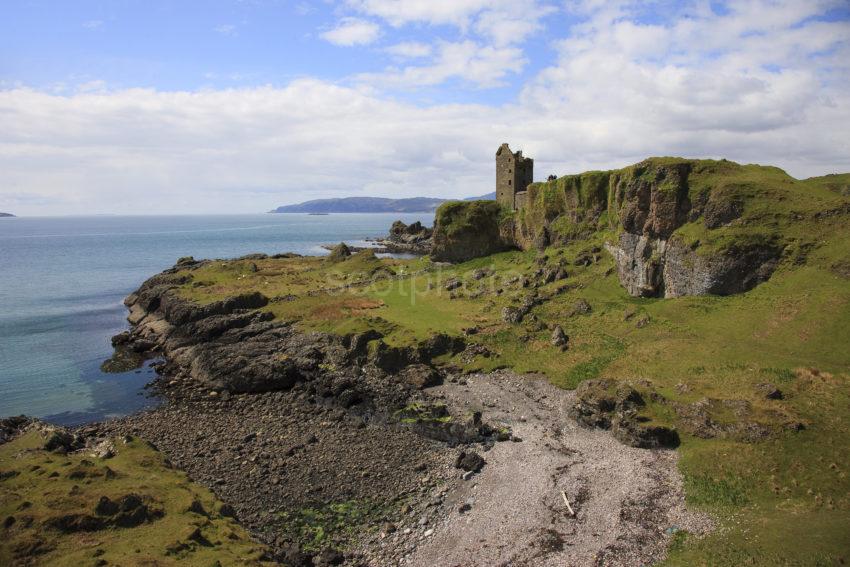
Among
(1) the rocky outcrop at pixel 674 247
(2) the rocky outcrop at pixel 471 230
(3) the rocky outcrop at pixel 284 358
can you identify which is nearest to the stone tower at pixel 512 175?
(2) the rocky outcrop at pixel 471 230

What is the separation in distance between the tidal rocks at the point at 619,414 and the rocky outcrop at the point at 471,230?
5276 centimetres

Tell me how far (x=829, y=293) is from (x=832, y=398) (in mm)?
12902

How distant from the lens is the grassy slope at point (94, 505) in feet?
68.2

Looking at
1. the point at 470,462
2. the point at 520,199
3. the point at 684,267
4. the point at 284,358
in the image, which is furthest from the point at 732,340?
the point at 520,199

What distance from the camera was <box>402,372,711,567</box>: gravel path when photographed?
23.6 meters

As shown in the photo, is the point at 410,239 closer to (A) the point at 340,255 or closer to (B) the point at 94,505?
(A) the point at 340,255

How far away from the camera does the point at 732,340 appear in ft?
132

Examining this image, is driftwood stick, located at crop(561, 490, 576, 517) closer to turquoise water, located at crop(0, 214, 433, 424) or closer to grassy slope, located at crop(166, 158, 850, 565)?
grassy slope, located at crop(166, 158, 850, 565)

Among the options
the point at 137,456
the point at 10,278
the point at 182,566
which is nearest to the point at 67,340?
the point at 137,456

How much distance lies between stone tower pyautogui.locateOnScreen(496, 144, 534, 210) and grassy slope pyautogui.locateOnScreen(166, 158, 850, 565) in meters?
19.0

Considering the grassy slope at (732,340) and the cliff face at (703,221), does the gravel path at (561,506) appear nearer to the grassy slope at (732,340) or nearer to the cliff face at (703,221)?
the grassy slope at (732,340)

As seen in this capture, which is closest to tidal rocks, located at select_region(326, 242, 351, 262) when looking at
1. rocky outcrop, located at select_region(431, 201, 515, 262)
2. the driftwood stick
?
rocky outcrop, located at select_region(431, 201, 515, 262)

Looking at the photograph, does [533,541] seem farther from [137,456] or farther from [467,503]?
[137,456]

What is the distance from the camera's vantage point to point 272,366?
47312mm
